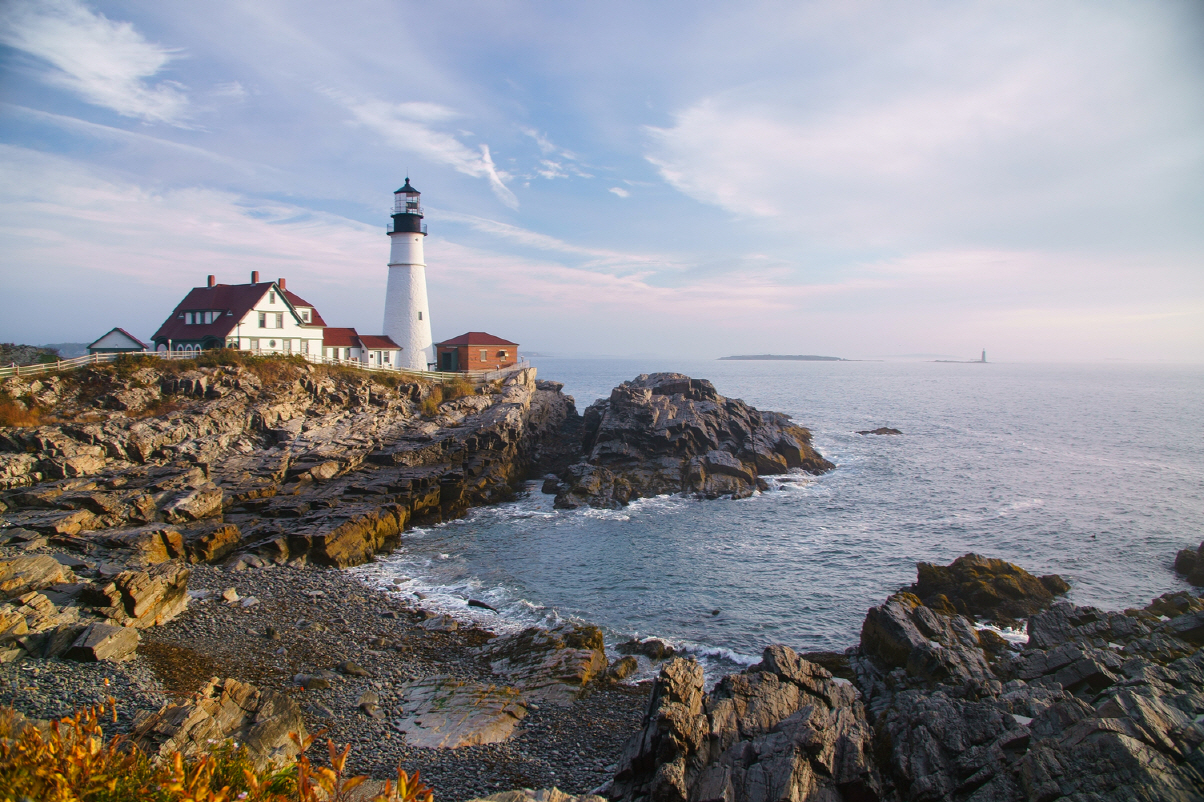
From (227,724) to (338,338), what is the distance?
42603 mm

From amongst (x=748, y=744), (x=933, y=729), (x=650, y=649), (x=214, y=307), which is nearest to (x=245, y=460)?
(x=214, y=307)

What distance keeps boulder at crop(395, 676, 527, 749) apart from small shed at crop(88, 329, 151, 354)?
37616 mm

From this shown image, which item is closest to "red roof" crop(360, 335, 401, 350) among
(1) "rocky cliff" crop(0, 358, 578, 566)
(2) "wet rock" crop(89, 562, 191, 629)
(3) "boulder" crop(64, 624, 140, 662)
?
(1) "rocky cliff" crop(0, 358, 578, 566)

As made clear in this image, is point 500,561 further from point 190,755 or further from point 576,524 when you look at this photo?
point 190,755

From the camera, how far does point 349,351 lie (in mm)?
50750

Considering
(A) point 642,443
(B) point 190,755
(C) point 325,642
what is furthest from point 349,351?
(B) point 190,755

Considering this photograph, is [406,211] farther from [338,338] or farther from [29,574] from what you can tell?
[29,574]

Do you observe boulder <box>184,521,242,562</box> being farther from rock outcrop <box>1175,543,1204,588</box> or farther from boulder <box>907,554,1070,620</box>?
rock outcrop <box>1175,543,1204,588</box>

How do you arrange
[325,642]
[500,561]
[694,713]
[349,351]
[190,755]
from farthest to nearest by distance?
[349,351] → [500,561] → [325,642] → [694,713] → [190,755]

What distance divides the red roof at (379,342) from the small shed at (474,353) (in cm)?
469

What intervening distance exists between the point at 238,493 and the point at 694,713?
2685 centimetres

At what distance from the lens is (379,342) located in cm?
5131

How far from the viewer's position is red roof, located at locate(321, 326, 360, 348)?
49719 mm

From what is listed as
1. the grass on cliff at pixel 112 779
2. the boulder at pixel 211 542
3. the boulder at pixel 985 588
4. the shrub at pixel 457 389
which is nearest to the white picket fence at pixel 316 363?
the shrub at pixel 457 389
